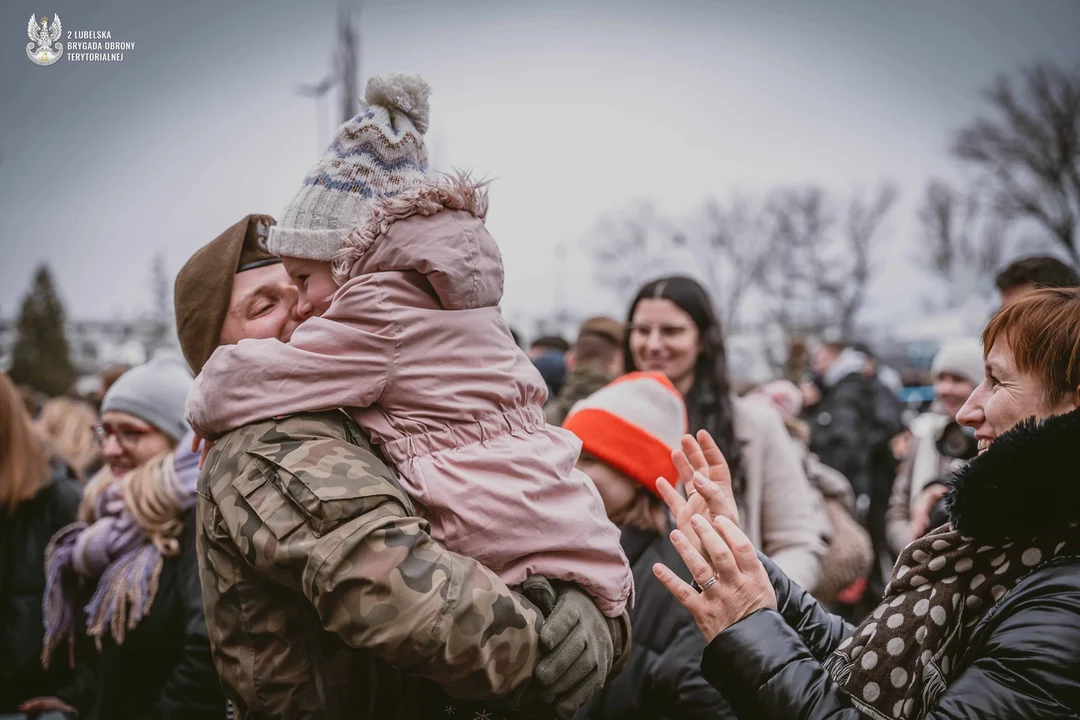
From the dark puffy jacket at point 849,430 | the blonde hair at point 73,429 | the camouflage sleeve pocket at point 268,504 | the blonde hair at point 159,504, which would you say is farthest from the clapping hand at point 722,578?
the dark puffy jacket at point 849,430

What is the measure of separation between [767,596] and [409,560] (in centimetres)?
84

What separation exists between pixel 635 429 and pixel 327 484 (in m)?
1.31

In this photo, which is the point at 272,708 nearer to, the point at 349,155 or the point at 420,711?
the point at 420,711

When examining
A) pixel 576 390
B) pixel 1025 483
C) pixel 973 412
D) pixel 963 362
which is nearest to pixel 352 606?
pixel 1025 483

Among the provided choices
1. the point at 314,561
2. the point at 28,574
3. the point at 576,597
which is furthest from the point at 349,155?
the point at 28,574

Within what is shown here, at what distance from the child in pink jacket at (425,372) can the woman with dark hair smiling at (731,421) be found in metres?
1.92

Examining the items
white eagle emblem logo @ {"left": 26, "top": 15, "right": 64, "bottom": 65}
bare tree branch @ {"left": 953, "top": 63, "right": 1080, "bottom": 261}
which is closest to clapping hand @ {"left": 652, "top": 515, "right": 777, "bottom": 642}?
white eagle emblem logo @ {"left": 26, "top": 15, "right": 64, "bottom": 65}

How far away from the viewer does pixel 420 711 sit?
5.65ft

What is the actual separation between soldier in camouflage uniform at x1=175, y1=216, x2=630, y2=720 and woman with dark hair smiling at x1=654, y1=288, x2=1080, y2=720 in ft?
0.95

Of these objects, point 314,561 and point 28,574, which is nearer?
point 314,561

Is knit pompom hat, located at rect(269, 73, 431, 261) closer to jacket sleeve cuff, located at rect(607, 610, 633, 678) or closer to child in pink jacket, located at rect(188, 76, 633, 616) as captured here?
child in pink jacket, located at rect(188, 76, 633, 616)

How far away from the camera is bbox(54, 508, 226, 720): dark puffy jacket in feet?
8.30

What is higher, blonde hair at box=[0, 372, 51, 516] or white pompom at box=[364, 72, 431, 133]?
white pompom at box=[364, 72, 431, 133]

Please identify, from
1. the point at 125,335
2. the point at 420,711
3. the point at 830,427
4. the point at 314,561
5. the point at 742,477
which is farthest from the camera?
the point at 125,335
